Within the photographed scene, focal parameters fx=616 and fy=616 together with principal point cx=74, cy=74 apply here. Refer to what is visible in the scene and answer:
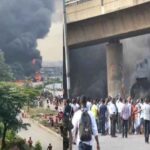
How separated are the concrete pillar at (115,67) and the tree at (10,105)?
27.1m

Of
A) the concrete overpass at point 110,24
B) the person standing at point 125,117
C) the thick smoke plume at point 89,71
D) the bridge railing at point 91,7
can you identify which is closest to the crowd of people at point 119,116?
the person standing at point 125,117

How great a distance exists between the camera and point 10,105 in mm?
14820

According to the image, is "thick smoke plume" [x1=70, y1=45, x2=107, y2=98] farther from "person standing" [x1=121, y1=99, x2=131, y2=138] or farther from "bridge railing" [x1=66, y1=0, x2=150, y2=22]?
"person standing" [x1=121, y1=99, x2=131, y2=138]

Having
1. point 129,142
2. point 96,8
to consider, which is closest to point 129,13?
point 96,8

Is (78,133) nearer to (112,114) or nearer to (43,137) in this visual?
(112,114)

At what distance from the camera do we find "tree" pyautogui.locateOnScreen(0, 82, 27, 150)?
1474cm

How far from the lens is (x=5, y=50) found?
10800 cm

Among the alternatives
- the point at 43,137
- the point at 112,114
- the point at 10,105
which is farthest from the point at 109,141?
the point at 10,105

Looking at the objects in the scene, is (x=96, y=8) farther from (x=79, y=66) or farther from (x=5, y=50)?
(x=5, y=50)

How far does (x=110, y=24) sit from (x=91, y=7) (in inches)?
69.2

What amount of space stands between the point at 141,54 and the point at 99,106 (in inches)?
1133

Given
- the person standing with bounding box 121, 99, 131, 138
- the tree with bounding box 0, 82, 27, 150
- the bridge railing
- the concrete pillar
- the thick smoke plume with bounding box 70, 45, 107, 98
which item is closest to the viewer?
the tree with bounding box 0, 82, 27, 150

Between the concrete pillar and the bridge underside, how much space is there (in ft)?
3.15

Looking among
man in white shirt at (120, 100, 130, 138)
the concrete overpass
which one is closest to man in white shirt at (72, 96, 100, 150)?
man in white shirt at (120, 100, 130, 138)
